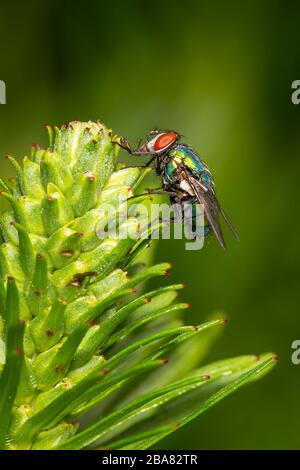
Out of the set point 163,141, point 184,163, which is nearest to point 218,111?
point 184,163

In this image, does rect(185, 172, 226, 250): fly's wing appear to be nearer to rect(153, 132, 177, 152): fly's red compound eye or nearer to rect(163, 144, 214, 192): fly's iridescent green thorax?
rect(163, 144, 214, 192): fly's iridescent green thorax

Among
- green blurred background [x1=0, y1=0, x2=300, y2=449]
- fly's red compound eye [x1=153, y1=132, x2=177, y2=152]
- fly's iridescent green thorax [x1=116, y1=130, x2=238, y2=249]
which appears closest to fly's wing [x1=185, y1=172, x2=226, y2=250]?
fly's iridescent green thorax [x1=116, y1=130, x2=238, y2=249]

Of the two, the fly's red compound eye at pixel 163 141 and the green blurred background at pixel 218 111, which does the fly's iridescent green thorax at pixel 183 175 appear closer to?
the fly's red compound eye at pixel 163 141

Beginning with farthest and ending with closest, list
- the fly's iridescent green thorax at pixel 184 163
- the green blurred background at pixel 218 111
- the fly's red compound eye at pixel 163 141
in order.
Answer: the green blurred background at pixel 218 111 < the fly's iridescent green thorax at pixel 184 163 < the fly's red compound eye at pixel 163 141

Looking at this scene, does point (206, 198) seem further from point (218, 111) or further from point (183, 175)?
point (218, 111)

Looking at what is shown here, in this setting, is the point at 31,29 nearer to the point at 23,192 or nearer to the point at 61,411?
the point at 23,192

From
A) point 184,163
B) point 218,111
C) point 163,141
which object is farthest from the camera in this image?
point 218,111

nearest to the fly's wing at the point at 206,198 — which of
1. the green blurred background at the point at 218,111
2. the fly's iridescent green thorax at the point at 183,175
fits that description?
the fly's iridescent green thorax at the point at 183,175
